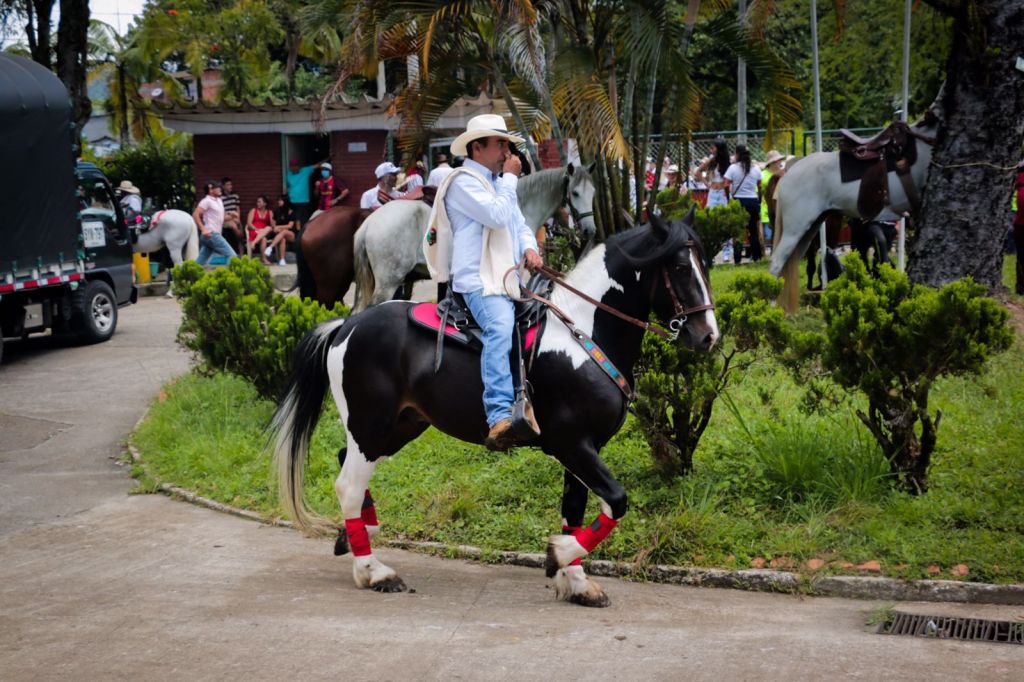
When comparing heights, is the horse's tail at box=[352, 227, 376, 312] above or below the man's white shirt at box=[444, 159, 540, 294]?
below

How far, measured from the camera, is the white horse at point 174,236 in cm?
2159

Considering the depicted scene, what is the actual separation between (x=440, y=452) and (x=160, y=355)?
7.53 m

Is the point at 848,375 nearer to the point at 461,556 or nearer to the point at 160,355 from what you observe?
the point at 461,556

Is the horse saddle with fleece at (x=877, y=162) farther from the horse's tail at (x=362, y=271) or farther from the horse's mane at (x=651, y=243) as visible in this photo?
the horse's mane at (x=651, y=243)

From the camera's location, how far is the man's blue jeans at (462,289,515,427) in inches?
250

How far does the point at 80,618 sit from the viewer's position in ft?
20.7

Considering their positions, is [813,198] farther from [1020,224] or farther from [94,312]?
[94,312]

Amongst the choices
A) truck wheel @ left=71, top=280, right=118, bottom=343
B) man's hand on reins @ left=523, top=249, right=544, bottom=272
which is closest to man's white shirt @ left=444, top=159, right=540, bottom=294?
man's hand on reins @ left=523, top=249, right=544, bottom=272

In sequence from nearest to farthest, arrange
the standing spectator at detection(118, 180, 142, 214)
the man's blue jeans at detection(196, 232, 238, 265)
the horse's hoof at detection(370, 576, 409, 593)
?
1. the horse's hoof at detection(370, 576, 409, 593)
2. the man's blue jeans at detection(196, 232, 238, 265)
3. the standing spectator at detection(118, 180, 142, 214)

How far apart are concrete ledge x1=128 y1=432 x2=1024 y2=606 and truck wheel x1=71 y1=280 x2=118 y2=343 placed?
1050 cm

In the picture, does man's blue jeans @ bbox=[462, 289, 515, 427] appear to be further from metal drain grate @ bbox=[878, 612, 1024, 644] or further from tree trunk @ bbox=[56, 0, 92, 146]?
tree trunk @ bbox=[56, 0, 92, 146]

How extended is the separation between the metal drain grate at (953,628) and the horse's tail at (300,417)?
3.52 m

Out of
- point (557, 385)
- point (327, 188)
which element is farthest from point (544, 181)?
point (327, 188)

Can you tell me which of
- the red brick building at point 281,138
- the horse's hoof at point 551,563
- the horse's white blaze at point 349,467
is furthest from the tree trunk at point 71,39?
the horse's hoof at point 551,563
